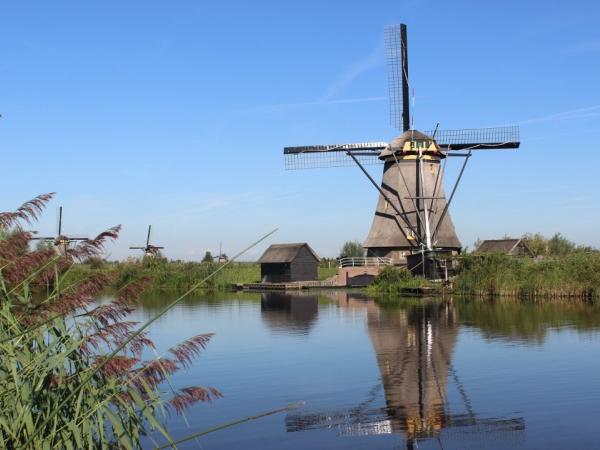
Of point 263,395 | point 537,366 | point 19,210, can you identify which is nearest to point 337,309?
point 537,366

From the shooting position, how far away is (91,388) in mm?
3861

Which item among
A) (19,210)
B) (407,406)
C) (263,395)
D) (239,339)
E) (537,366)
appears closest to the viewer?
(19,210)

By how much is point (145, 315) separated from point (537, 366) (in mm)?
14812

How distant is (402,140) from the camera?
3575cm

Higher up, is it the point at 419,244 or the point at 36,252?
the point at 419,244

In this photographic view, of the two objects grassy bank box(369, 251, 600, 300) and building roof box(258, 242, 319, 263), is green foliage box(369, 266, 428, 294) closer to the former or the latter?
grassy bank box(369, 251, 600, 300)

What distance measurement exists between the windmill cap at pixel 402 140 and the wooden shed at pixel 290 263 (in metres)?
11.8

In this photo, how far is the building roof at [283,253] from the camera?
45.7 m

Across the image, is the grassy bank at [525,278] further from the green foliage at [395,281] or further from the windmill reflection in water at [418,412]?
the windmill reflection in water at [418,412]

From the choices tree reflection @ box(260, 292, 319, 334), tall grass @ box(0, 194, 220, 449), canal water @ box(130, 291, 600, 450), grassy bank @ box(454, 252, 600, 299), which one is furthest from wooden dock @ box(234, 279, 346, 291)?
tall grass @ box(0, 194, 220, 449)

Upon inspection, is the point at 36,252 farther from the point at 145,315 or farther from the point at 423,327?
the point at 145,315

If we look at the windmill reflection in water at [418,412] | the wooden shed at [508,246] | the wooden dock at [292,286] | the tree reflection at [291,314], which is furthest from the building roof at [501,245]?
the windmill reflection in water at [418,412]

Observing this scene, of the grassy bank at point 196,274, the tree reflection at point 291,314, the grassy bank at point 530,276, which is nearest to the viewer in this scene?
the tree reflection at point 291,314

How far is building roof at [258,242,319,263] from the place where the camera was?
45.7m
